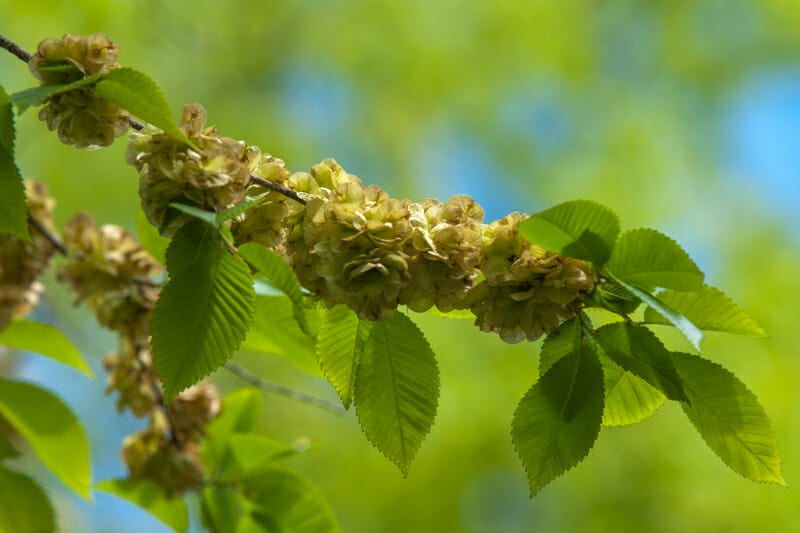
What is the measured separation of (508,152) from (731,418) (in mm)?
6004

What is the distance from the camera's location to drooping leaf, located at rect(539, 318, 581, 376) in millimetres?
850

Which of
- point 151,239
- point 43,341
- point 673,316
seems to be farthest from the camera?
point 43,341

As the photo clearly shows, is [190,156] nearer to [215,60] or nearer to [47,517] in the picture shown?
[47,517]

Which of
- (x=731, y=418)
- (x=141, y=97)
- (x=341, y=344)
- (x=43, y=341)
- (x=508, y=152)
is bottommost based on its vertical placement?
(x=731, y=418)

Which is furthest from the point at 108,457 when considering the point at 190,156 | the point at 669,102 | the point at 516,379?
the point at 190,156

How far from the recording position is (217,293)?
2.75 ft

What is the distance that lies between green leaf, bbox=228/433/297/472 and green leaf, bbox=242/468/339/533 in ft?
0.08

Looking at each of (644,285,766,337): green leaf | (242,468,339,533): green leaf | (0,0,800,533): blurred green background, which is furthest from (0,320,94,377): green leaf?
(0,0,800,533): blurred green background

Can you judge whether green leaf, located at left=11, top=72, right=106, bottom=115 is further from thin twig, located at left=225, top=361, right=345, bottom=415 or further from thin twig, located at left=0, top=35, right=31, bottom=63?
thin twig, located at left=225, top=361, right=345, bottom=415

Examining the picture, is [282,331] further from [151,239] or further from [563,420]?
[563,420]

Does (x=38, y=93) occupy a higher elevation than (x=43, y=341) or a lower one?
lower

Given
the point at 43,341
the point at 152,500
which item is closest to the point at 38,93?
the point at 43,341

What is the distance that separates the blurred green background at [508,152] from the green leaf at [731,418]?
16.0 ft

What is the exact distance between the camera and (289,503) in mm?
1504
